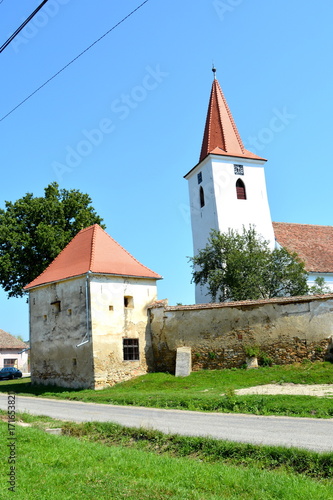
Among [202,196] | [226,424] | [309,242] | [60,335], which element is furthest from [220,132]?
[226,424]

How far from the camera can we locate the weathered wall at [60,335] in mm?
20922

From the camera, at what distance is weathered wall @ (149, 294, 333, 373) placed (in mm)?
18422

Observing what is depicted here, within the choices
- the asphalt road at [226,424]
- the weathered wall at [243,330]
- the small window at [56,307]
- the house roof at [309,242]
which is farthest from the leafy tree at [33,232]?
the asphalt road at [226,424]

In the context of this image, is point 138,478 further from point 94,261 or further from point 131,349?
point 94,261

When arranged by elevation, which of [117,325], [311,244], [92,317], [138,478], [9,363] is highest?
[311,244]

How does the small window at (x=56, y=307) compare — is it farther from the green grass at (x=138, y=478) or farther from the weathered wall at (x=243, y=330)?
the green grass at (x=138, y=478)

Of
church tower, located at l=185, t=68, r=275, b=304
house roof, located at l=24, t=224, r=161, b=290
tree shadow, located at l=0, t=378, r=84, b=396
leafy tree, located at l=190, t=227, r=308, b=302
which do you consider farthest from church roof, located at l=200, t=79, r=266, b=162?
tree shadow, located at l=0, t=378, r=84, b=396

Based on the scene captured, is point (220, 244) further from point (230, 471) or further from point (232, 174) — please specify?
point (230, 471)

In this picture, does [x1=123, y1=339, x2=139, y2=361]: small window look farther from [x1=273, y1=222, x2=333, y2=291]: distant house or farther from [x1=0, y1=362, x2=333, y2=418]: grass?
[x1=273, y1=222, x2=333, y2=291]: distant house

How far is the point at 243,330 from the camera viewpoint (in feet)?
64.4

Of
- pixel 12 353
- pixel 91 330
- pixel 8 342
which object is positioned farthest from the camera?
pixel 8 342

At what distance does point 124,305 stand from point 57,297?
3613 mm

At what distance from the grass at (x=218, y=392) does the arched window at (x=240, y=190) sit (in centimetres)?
1922

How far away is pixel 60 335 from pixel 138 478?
17.4m
